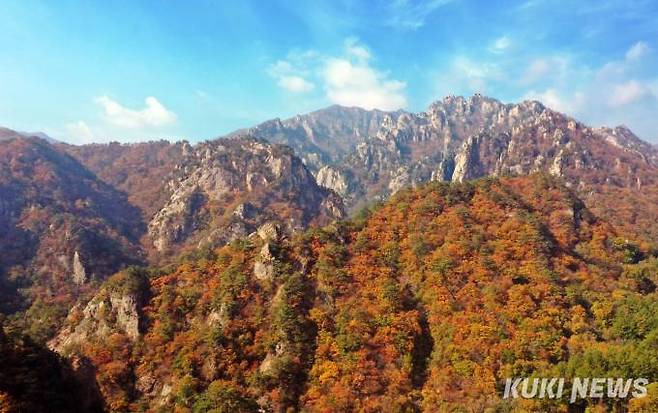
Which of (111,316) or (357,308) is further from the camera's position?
(111,316)

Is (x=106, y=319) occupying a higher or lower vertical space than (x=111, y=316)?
lower

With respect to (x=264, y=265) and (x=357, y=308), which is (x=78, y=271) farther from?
(x=357, y=308)

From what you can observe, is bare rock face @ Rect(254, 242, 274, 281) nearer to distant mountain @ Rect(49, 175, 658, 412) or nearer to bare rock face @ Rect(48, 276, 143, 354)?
distant mountain @ Rect(49, 175, 658, 412)

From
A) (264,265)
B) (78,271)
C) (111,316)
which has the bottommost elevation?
(78,271)

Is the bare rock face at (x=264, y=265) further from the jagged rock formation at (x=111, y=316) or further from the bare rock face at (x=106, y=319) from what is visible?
the bare rock face at (x=106, y=319)

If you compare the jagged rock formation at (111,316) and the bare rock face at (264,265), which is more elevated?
the bare rock face at (264,265)

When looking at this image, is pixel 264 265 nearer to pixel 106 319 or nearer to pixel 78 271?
pixel 106 319

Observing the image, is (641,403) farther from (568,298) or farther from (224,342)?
(224,342)

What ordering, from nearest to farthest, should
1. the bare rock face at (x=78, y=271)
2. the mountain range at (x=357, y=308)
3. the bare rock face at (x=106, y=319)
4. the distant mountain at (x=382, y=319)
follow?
the distant mountain at (x=382, y=319) < the mountain range at (x=357, y=308) < the bare rock face at (x=106, y=319) < the bare rock face at (x=78, y=271)
